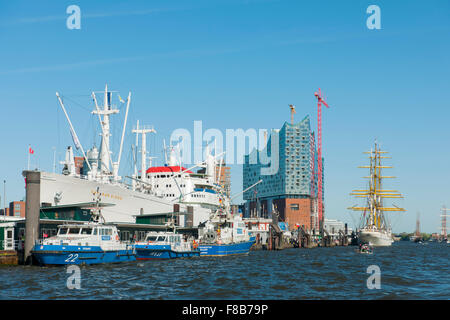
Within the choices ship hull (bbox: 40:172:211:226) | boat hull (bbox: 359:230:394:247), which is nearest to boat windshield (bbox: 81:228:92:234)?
ship hull (bbox: 40:172:211:226)

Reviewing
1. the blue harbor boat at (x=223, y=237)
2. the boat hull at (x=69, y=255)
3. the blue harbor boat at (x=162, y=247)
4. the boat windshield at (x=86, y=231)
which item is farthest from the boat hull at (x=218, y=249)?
the boat windshield at (x=86, y=231)

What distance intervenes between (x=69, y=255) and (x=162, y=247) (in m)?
14.0

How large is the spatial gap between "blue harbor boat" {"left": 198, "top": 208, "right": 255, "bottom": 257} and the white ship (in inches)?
319

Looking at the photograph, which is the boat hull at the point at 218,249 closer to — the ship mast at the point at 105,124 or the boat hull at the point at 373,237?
the ship mast at the point at 105,124

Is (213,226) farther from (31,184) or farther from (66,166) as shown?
(31,184)

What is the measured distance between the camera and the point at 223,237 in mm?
73375

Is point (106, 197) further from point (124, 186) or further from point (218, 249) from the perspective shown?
point (218, 249)

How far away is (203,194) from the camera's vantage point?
11288 cm

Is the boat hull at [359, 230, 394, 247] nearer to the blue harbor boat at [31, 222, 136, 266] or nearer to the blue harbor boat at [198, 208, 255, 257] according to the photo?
the blue harbor boat at [198, 208, 255, 257]

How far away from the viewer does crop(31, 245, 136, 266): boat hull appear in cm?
4647

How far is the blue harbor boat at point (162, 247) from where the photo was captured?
5806 centimetres

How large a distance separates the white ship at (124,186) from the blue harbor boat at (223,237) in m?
8.11

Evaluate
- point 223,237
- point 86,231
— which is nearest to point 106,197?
point 223,237
